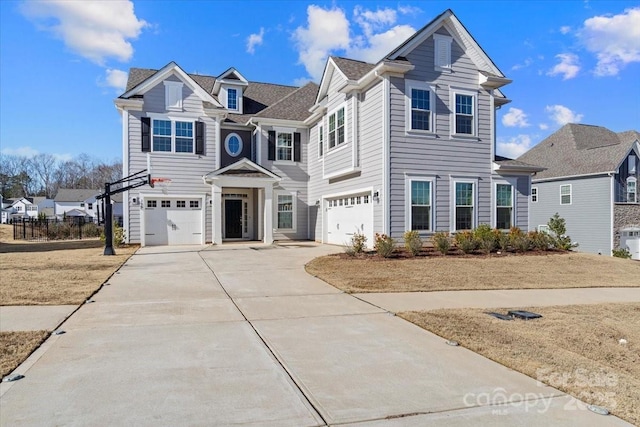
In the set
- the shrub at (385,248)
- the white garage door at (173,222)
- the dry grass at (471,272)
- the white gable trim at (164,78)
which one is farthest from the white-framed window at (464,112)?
the white garage door at (173,222)

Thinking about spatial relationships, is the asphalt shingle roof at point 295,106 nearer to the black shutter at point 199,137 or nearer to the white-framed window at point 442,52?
the black shutter at point 199,137

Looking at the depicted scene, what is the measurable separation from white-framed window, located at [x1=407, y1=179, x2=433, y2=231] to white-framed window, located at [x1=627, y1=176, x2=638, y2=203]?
726 inches

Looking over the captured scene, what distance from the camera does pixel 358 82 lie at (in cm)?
1616

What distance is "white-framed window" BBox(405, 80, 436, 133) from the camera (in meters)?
15.5

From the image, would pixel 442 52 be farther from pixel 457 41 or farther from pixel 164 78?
pixel 164 78

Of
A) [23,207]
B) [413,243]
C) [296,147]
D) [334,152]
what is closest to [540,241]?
[413,243]

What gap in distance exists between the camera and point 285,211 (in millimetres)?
22266

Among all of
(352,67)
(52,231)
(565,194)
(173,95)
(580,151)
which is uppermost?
(352,67)

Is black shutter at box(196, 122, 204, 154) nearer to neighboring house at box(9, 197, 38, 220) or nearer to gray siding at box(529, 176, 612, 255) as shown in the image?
gray siding at box(529, 176, 612, 255)

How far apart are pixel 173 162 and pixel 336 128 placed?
7907 mm

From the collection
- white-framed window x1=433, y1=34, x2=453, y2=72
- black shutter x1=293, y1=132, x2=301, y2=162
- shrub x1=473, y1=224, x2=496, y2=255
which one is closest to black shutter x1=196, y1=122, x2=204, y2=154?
black shutter x1=293, y1=132, x2=301, y2=162

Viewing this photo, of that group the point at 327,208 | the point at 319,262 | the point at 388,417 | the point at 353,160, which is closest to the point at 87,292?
the point at 319,262

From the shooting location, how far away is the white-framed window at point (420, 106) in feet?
50.7

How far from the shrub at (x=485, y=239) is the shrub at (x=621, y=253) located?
1387 centimetres
